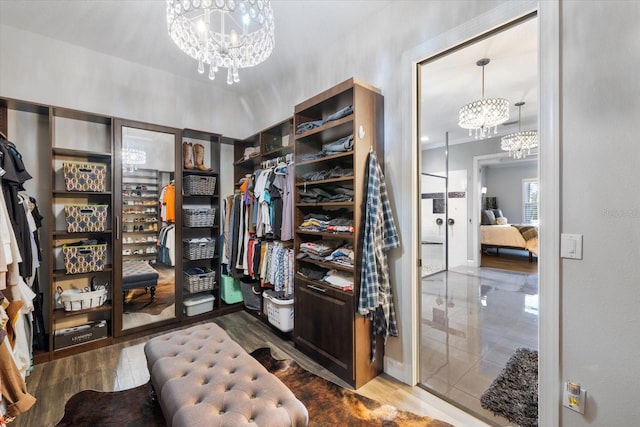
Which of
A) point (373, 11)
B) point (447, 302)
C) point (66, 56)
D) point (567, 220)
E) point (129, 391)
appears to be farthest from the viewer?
point (447, 302)

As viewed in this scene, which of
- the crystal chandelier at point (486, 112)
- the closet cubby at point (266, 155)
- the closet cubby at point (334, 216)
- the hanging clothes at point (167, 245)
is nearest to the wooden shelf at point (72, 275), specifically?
the hanging clothes at point (167, 245)

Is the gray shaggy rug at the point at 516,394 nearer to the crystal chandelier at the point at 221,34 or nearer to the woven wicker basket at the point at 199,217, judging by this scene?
the crystal chandelier at the point at 221,34

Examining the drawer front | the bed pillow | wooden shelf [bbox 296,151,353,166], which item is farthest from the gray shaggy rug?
the bed pillow

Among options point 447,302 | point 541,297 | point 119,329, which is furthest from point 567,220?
point 119,329

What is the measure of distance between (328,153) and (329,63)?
1.08 meters

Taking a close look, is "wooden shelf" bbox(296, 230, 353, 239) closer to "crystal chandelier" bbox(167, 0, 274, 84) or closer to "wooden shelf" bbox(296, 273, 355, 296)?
"wooden shelf" bbox(296, 273, 355, 296)

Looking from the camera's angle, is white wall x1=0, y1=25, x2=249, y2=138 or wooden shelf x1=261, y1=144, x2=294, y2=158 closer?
white wall x1=0, y1=25, x2=249, y2=138

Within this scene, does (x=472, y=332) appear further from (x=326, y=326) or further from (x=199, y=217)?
(x=199, y=217)

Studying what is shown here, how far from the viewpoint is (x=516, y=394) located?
1931 millimetres

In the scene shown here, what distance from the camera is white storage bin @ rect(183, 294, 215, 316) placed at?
131 inches

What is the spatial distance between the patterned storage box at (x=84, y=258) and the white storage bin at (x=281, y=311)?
1718 mm

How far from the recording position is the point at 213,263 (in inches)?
142

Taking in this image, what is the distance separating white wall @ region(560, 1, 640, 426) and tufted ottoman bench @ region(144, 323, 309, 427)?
4.67ft

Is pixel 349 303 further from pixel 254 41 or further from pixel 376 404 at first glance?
pixel 254 41
